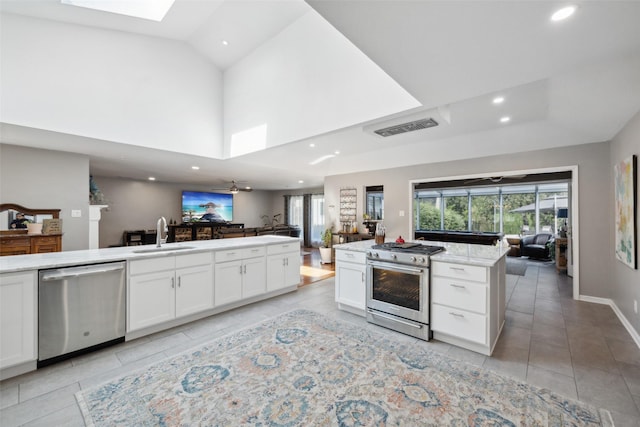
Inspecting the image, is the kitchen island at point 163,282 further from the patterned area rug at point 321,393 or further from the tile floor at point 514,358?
the patterned area rug at point 321,393

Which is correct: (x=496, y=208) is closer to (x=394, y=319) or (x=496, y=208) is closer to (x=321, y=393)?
(x=394, y=319)

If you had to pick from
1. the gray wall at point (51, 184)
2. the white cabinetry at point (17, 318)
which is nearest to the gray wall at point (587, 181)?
the white cabinetry at point (17, 318)

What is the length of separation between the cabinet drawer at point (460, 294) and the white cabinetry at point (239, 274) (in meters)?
2.36

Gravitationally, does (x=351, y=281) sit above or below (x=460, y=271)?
below

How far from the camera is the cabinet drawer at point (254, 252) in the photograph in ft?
12.0

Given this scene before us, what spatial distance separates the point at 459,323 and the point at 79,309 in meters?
3.53

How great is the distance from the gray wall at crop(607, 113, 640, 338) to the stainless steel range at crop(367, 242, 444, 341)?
2.04m

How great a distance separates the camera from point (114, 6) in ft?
11.1

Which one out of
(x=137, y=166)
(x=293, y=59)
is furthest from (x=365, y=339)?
(x=137, y=166)

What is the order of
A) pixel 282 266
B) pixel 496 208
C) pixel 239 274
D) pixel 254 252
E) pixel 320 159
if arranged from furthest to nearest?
1. pixel 496 208
2. pixel 320 159
3. pixel 282 266
4. pixel 254 252
5. pixel 239 274

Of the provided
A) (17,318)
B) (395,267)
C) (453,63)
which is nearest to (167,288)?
(17,318)

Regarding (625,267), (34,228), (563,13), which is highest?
(563,13)

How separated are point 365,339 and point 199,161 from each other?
15.2ft

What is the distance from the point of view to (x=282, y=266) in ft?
13.6
